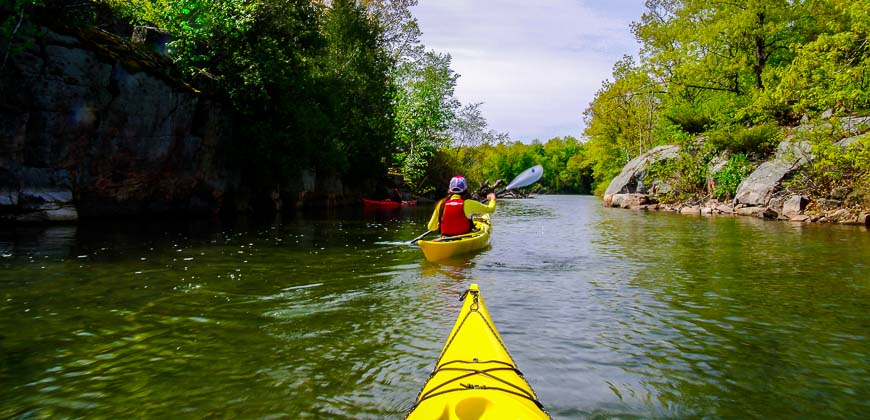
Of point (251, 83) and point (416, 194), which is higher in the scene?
point (251, 83)

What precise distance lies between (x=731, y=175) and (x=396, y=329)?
28373 millimetres

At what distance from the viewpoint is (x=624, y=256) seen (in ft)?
40.0

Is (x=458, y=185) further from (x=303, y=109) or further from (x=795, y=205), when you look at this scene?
(x=795, y=205)

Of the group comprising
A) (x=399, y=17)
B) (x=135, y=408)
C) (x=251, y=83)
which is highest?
(x=399, y=17)

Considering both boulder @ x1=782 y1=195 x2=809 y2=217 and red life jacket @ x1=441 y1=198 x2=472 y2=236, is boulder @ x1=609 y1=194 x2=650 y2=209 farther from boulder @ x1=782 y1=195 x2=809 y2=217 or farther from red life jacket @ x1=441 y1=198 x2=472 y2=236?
red life jacket @ x1=441 y1=198 x2=472 y2=236

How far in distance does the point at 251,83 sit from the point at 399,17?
24.7m

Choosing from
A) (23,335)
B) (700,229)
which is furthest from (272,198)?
(23,335)

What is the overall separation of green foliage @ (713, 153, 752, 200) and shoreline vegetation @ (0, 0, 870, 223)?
7 centimetres

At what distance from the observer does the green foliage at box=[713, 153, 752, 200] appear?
1112 inches

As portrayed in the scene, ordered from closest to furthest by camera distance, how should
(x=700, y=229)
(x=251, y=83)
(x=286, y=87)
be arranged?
(x=700, y=229) → (x=251, y=83) → (x=286, y=87)

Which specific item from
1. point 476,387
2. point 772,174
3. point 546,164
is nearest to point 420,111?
point 772,174

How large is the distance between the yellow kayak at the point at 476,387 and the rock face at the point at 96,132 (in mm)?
17551

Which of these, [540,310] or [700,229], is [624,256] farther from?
[700,229]

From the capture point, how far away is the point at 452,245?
11.3 m
